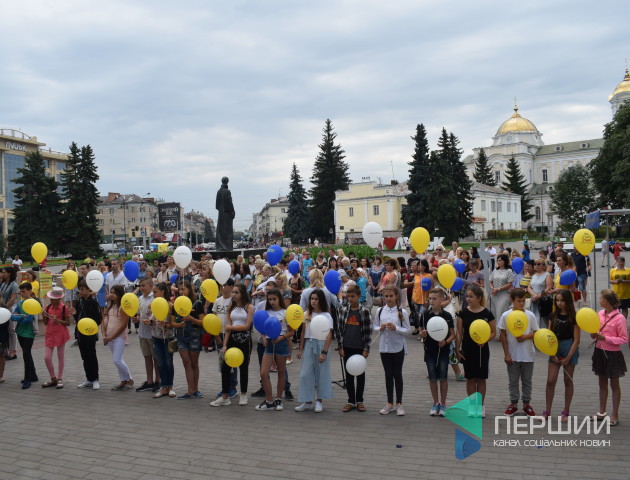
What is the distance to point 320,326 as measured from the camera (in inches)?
250

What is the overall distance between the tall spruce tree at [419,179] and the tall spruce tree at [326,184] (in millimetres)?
22301

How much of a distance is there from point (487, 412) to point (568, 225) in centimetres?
5900

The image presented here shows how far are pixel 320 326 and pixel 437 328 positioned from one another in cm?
142

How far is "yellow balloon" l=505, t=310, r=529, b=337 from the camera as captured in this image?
583cm

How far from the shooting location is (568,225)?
58.6 m

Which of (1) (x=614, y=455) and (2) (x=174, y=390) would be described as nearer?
(1) (x=614, y=455)

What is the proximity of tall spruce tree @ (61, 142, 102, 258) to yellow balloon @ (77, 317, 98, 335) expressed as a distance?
140 ft

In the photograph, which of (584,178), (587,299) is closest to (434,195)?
(584,178)

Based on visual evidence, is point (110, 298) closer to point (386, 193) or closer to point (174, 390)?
point (174, 390)

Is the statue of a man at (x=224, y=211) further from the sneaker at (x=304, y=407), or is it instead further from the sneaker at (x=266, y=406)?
the sneaker at (x=304, y=407)

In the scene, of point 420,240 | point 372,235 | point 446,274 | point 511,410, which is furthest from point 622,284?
point 511,410

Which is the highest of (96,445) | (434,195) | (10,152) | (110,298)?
(10,152)

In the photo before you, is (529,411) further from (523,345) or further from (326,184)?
(326,184)

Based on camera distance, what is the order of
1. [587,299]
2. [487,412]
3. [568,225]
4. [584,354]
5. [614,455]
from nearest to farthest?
1. [614,455]
2. [487,412]
3. [584,354]
4. [587,299]
5. [568,225]
